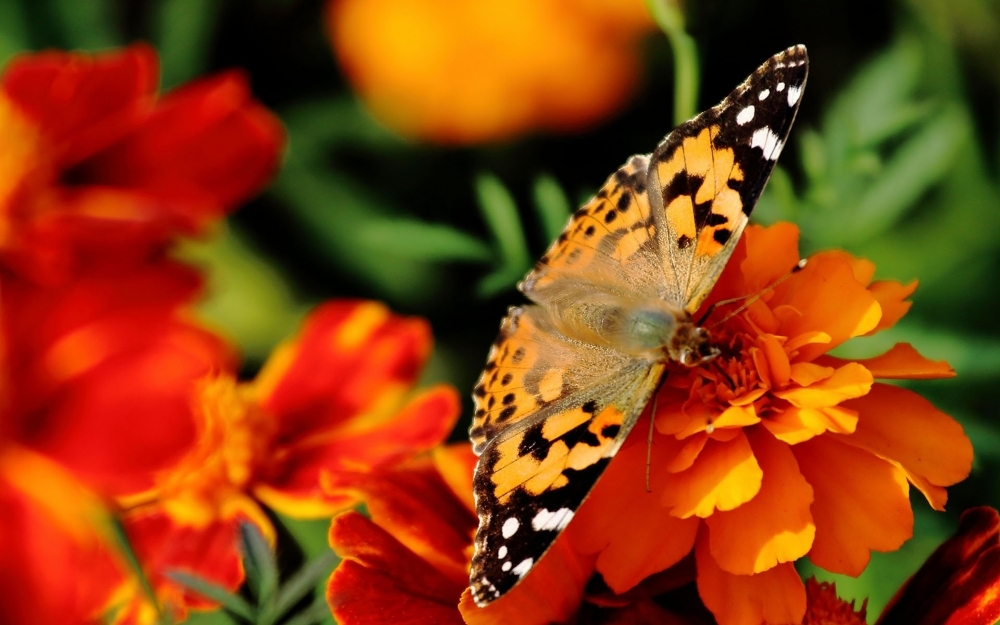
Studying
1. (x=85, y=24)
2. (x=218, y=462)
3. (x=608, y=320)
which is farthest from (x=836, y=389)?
(x=85, y=24)

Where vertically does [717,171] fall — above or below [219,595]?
above

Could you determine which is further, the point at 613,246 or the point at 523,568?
the point at 613,246

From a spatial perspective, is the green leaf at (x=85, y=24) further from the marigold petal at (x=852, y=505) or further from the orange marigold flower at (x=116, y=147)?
the marigold petal at (x=852, y=505)

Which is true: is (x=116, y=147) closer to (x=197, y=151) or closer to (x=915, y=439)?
(x=197, y=151)

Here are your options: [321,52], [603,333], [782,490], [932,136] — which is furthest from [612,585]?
[321,52]

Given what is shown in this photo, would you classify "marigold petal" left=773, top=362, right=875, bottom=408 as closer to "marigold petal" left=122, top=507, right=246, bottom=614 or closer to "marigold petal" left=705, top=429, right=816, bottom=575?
"marigold petal" left=705, top=429, right=816, bottom=575

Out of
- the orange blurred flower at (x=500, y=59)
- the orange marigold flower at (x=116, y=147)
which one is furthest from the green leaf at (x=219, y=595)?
the orange blurred flower at (x=500, y=59)

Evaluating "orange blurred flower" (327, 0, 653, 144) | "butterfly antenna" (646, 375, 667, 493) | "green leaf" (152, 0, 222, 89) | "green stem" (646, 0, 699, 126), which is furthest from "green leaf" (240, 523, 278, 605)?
"green leaf" (152, 0, 222, 89)
